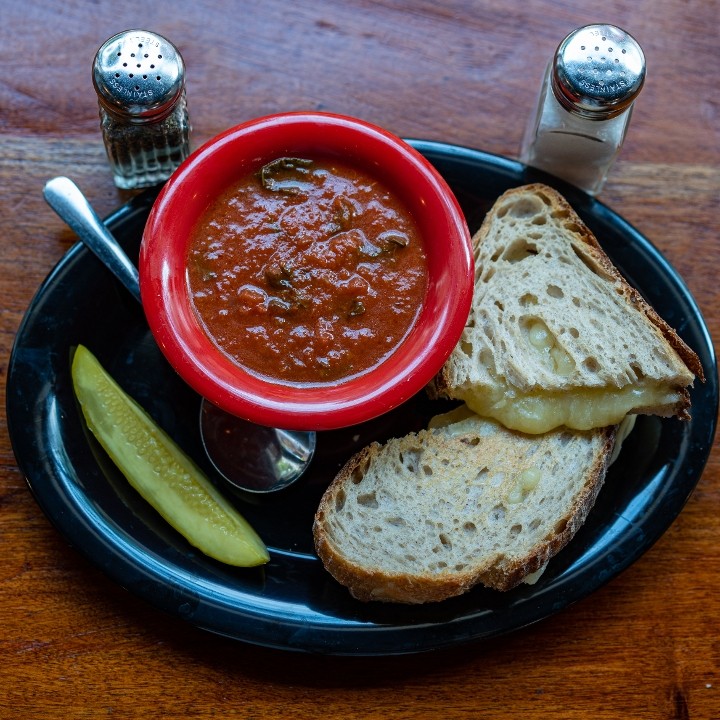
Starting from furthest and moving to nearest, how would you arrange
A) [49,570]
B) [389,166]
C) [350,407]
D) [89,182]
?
[89,182]
[49,570]
[389,166]
[350,407]

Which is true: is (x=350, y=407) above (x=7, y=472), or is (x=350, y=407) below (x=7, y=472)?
above

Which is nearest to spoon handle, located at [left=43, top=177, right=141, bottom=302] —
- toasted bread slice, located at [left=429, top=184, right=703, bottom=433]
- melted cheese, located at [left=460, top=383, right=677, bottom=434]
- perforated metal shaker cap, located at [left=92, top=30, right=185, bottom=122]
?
perforated metal shaker cap, located at [left=92, top=30, right=185, bottom=122]

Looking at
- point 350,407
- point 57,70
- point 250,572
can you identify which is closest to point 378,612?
point 250,572

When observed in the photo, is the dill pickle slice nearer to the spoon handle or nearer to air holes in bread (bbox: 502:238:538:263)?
the spoon handle

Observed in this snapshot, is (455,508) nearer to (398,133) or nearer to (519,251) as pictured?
(519,251)

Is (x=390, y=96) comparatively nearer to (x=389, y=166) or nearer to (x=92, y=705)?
(x=389, y=166)
